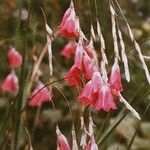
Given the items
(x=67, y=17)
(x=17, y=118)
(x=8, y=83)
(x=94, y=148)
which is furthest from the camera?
(x=8, y=83)

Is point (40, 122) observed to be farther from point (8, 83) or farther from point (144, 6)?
point (144, 6)

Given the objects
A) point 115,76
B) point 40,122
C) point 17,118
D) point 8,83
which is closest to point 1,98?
point 40,122

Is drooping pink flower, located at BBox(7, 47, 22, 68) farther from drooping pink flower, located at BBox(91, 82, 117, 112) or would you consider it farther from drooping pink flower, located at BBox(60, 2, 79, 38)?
drooping pink flower, located at BBox(91, 82, 117, 112)

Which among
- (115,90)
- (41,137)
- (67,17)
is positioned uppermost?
(67,17)

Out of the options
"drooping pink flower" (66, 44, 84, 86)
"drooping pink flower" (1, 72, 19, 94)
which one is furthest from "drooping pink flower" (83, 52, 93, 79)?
"drooping pink flower" (1, 72, 19, 94)

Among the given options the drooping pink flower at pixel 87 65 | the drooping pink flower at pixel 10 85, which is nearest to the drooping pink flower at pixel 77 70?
the drooping pink flower at pixel 87 65

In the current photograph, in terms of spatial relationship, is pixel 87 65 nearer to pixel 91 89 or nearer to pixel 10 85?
pixel 91 89

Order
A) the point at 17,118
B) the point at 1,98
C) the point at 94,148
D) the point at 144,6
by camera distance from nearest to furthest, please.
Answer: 1. the point at 94,148
2. the point at 17,118
3. the point at 1,98
4. the point at 144,6

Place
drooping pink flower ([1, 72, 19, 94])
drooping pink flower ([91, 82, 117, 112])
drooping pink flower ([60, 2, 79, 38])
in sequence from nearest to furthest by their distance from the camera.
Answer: drooping pink flower ([91, 82, 117, 112]) < drooping pink flower ([60, 2, 79, 38]) < drooping pink flower ([1, 72, 19, 94])
